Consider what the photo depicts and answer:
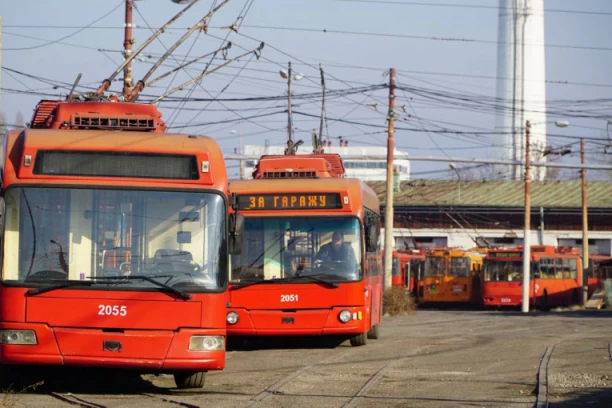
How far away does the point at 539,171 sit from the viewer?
93750 millimetres

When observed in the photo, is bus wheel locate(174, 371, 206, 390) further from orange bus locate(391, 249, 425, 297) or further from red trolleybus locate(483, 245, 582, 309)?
orange bus locate(391, 249, 425, 297)

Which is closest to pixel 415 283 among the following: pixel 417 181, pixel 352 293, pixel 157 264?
pixel 417 181

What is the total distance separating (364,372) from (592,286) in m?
44.1

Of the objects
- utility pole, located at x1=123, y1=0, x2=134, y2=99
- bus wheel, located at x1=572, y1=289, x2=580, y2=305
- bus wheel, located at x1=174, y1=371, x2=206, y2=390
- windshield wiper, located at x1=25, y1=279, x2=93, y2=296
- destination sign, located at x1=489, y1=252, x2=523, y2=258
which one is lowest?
bus wheel, located at x1=174, y1=371, x2=206, y2=390

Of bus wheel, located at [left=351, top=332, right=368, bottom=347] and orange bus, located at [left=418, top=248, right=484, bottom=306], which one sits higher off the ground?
orange bus, located at [left=418, top=248, right=484, bottom=306]

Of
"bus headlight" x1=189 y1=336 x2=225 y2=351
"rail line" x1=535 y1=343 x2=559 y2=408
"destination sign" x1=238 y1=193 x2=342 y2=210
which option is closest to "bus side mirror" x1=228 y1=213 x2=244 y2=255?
"bus headlight" x1=189 y1=336 x2=225 y2=351

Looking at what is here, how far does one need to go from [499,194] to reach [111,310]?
6780 centimetres

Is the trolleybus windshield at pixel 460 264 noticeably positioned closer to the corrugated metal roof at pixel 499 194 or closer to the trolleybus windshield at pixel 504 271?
the trolleybus windshield at pixel 504 271

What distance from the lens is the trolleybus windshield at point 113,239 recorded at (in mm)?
11188

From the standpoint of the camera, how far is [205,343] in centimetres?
1127

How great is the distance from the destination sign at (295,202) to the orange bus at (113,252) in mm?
5389

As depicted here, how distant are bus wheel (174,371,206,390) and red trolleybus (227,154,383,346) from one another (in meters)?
4.86

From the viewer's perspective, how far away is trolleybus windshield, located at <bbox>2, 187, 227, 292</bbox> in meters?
11.2

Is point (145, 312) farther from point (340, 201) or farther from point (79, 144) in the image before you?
point (340, 201)
